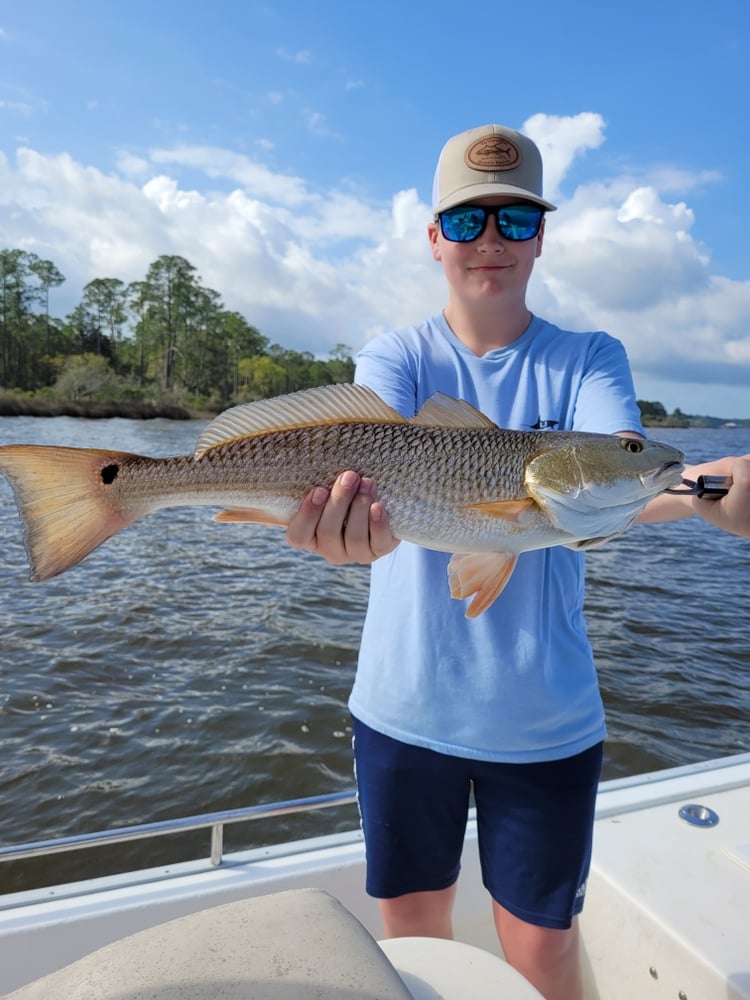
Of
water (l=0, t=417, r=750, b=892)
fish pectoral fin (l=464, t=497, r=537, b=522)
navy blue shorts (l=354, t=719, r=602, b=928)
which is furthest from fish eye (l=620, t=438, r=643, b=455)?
water (l=0, t=417, r=750, b=892)

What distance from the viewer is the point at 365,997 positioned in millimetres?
1590

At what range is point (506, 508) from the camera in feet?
7.87

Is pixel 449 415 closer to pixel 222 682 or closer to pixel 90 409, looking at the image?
pixel 222 682

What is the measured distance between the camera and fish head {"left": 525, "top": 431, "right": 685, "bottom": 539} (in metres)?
2.39

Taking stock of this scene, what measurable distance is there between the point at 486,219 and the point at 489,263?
0.16 m

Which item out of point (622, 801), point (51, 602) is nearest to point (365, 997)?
point (622, 801)

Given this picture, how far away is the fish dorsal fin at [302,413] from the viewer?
251cm

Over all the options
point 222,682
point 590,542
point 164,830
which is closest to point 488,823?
point 590,542

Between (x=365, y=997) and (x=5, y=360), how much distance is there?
88.2m

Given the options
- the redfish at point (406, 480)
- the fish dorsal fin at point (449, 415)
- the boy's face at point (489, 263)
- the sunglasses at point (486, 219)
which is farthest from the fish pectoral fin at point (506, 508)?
the sunglasses at point (486, 219)

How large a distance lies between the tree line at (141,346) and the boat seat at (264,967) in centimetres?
7527

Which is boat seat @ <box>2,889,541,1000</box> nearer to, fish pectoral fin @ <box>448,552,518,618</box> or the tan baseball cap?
fish pectoral fin @ <box>448,552,518,618</box>

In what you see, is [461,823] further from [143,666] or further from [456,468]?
[143,666]

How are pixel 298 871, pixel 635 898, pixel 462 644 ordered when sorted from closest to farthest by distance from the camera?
1. pixel 462 644
2. pixel 635 898
3. pixel 298 871
